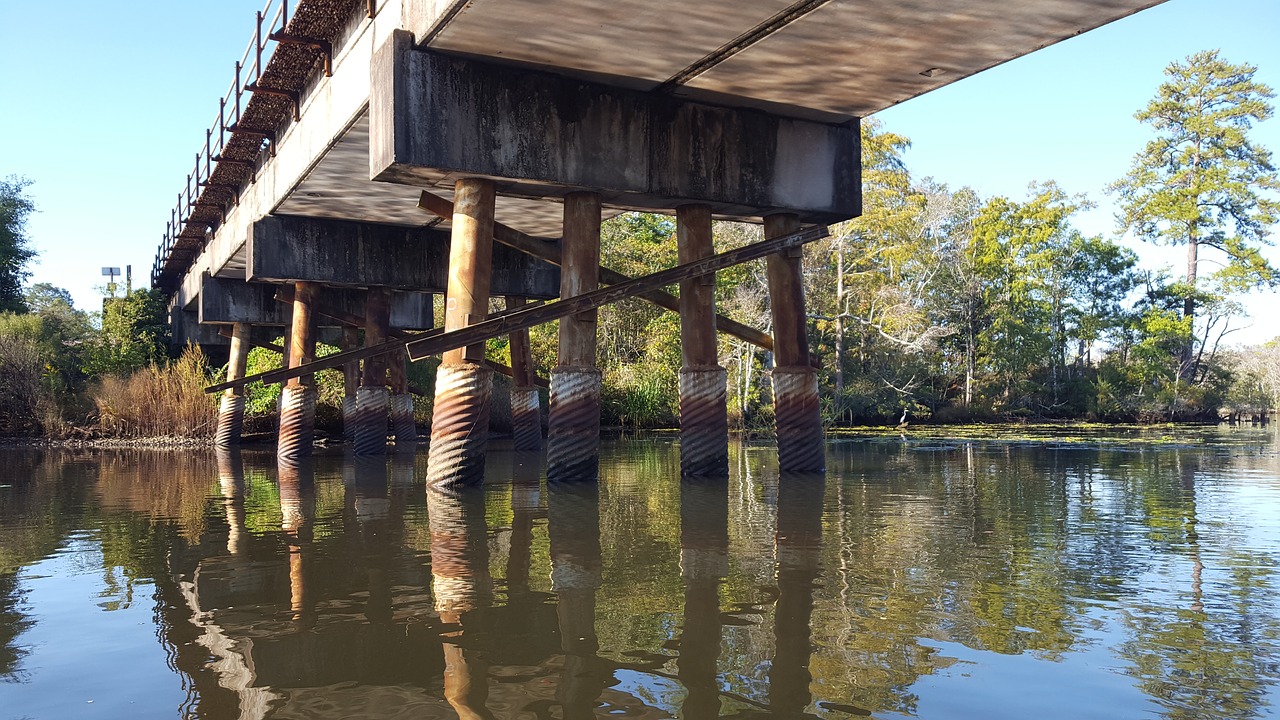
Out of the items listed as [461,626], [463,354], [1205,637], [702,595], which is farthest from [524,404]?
[1205,637]

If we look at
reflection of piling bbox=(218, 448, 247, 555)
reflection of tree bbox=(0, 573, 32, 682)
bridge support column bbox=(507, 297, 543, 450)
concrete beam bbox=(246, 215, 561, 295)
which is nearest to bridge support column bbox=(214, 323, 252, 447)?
reflection of piling bbox=(218, 448, 247, 555)

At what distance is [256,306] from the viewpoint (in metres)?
27.8

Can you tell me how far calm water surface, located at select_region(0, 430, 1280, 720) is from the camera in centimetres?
421

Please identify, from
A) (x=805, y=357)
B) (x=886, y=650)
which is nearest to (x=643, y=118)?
(x=805, y=357)

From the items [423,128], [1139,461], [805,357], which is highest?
[423,128]

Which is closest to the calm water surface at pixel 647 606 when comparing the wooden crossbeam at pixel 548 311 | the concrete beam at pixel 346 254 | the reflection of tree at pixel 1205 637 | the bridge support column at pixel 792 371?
the reflection of tree at pixel 1205 637

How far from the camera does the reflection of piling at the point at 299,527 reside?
607 cm

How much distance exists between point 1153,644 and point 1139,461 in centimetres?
1437

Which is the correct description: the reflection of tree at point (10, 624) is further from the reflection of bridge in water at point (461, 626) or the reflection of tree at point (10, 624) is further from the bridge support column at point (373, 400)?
the bridge support column at point (373, 400)

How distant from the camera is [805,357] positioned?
15500mm

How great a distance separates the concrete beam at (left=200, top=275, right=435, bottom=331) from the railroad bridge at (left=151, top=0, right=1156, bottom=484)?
847cm

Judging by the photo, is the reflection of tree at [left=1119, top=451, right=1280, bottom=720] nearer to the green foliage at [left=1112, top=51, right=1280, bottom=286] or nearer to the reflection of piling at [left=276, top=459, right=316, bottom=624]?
the reflection of piling at [left=276, top=459, right=316, bottom=624]

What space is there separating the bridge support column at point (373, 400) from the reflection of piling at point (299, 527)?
4225 mm

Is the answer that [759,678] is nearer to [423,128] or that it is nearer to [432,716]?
[432,716]
